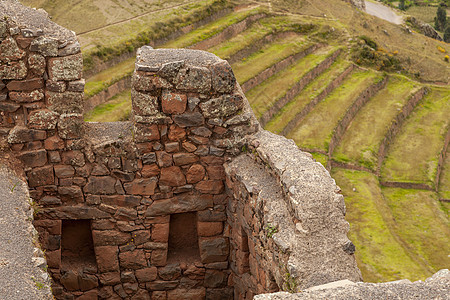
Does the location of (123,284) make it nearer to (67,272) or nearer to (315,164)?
(67,272)

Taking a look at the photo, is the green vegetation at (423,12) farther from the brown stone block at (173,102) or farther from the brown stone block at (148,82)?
the brown stone block at (148,82)

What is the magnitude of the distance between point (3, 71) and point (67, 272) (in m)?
2.97

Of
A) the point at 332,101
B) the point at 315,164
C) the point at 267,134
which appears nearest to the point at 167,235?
the point at 267,134

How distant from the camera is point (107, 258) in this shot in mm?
8594

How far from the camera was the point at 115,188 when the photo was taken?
822 cm

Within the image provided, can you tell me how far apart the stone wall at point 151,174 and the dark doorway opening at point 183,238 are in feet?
0.06

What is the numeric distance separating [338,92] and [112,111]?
32.5 feet

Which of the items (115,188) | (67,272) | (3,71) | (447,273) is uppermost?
(3,71)

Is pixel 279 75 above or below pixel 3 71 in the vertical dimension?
below

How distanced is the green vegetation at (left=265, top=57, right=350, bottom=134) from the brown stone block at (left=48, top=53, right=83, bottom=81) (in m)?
11.7

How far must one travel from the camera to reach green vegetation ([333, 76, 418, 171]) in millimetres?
19500

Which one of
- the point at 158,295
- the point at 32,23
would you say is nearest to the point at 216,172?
the point at 158,295

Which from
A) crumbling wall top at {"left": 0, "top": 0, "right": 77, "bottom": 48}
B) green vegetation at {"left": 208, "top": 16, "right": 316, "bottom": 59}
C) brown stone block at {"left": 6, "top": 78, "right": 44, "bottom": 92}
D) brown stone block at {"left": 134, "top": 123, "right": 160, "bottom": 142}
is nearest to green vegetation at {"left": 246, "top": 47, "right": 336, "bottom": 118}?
green vegetation at {"left": 208, "top": 16, "right": 316, "bottom": 59}

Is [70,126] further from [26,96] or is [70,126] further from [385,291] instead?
[385,291]
